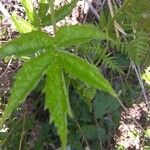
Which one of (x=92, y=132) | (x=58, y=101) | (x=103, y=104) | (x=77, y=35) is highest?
(x=77, y=35)

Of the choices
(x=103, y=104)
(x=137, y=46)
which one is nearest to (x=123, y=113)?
(x=103, y=104)

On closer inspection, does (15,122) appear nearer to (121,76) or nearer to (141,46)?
(121,76)

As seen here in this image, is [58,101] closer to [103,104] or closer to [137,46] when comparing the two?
[137,46]

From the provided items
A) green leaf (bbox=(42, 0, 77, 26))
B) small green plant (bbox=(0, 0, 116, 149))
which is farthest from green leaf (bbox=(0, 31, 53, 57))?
green leaf (bbox=(42, 0, 77, 26))

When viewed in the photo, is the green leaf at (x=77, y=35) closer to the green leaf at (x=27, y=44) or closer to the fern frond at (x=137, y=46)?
the green leaf at (x=27, y=44)

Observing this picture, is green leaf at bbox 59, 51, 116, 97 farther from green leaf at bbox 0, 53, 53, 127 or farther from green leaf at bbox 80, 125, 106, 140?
green leaf at bbox 80, 125, 106, 140

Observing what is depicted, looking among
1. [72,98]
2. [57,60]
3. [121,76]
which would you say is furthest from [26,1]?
[121,76]
